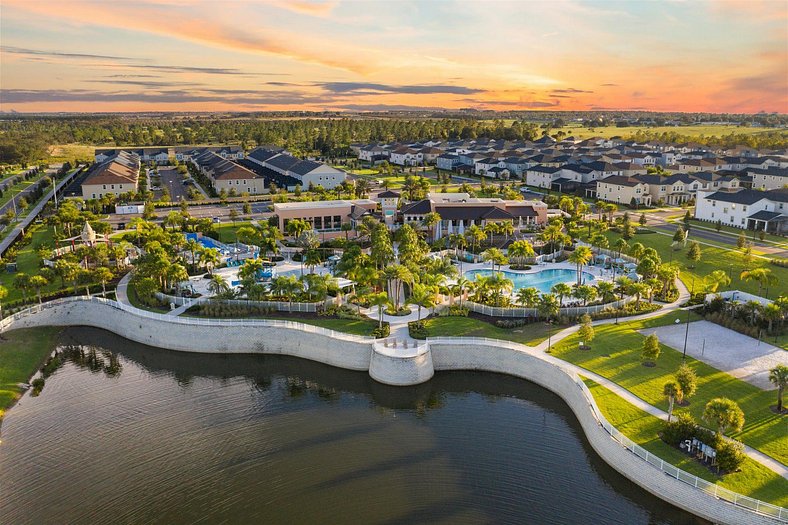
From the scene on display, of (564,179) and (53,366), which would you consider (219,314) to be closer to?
(53,366)

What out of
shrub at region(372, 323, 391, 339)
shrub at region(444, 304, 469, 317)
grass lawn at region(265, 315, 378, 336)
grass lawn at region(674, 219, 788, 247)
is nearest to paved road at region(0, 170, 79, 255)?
grass lawn at region(265, 315, 378, 336)

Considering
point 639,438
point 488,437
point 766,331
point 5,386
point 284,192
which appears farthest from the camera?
point 284,192

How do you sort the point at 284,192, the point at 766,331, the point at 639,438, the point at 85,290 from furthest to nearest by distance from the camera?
the point at 284,192 → the point at 85,290 → the point at 766,331 → the point at 639,438

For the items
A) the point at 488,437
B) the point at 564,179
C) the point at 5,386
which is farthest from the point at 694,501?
the point at 564,179

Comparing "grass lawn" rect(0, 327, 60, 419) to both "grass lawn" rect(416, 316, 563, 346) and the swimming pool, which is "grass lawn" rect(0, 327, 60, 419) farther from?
the swimming pool

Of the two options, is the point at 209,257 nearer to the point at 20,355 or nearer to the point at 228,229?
the point at 20,355

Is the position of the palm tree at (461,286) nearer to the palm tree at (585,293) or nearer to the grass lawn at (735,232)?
the palm tree at (585,293)

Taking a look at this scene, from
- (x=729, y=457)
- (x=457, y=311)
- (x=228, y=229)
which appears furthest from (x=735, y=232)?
(x=228, y=229)
